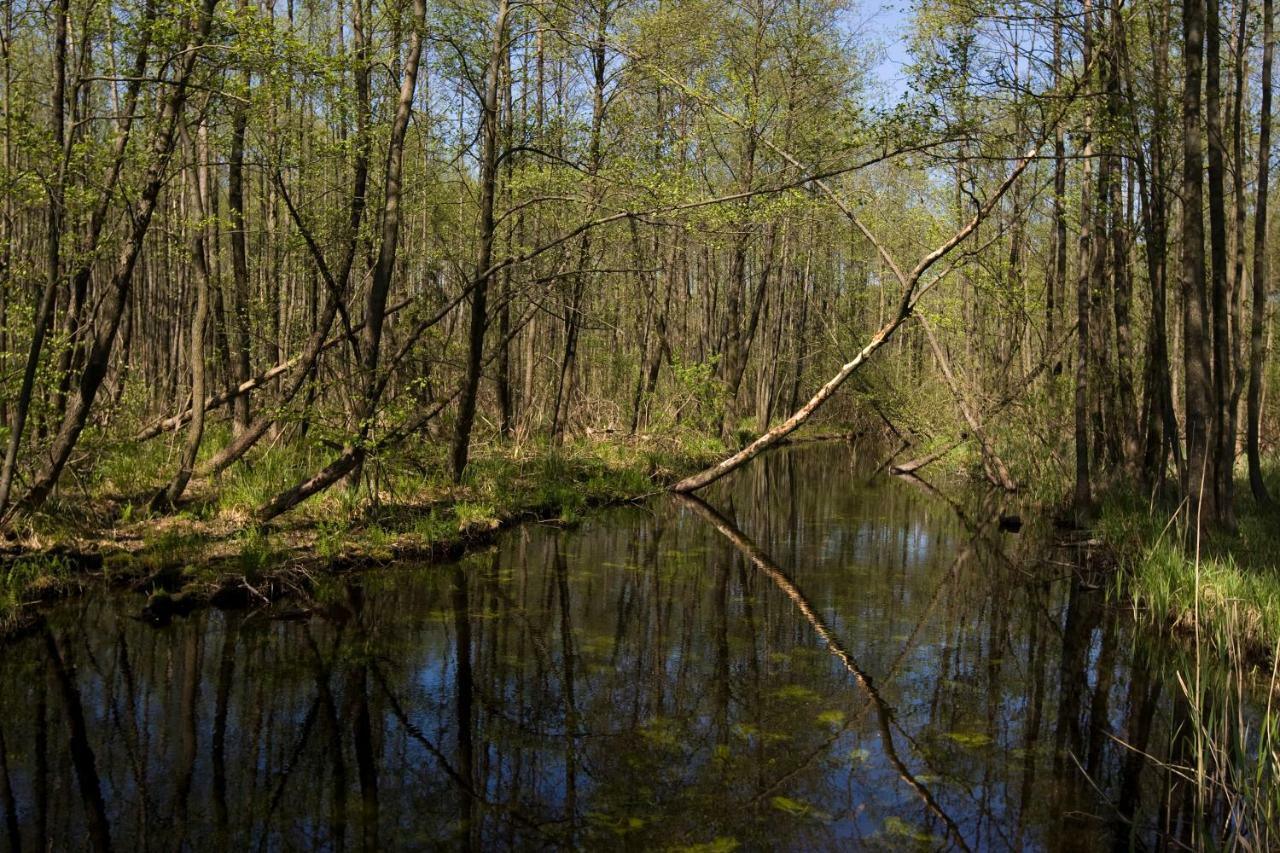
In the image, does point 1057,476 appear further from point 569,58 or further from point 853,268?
point 853,268

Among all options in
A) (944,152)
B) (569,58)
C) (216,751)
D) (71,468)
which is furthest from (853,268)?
(216,751)

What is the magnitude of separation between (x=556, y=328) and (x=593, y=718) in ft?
44.5

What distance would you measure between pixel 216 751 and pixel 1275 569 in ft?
24.4

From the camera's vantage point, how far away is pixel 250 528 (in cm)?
866

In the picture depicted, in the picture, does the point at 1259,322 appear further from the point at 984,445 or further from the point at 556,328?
the point at 556,328

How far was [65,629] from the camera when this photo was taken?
6.71 metres

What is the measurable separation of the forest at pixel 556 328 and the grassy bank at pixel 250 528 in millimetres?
44

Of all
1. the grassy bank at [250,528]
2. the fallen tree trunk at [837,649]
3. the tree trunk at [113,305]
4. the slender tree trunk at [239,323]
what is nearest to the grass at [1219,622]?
the fallen tree trunk at [837,649]

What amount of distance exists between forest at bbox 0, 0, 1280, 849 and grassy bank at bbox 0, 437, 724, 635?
0.14 feet

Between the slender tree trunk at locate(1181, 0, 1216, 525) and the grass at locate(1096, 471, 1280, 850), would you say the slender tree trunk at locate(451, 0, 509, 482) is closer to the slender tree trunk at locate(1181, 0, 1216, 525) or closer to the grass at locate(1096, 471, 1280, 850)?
the slender tree trunk at locate(1181, 0, 1216, 525)

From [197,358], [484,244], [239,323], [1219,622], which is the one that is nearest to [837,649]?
[1219,622]

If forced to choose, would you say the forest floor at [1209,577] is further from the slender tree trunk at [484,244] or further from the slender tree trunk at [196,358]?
the slender tree trunk at [196,358]

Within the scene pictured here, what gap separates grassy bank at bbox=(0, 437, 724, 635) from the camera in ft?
24.6

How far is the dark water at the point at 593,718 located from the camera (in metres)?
4.36
